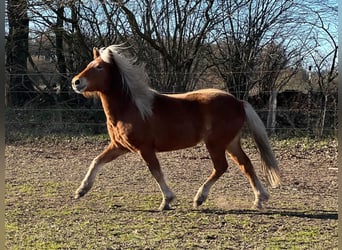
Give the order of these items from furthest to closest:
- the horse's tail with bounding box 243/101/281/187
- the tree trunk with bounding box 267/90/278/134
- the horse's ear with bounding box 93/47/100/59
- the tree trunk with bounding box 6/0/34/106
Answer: the tree trunk with bounding box 6/0/34/106 → the tree trunk with bounding box 267/90/278/134 → the horse's ear with bounding box 93/47/100/59 → the horse's tail with bounding box 243/101/281/187

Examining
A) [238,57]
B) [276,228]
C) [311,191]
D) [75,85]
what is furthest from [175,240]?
[238,57]

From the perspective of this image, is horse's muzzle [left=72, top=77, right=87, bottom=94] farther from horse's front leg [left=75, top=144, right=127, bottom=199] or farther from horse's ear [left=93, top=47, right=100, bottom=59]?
horse's front leg [left=75, top=144, right=127, bottom=199]

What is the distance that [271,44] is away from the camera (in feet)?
35.1

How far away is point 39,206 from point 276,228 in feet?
7.27

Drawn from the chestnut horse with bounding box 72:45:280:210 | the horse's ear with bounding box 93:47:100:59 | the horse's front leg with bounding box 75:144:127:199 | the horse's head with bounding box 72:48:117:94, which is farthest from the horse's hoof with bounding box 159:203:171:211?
the horse's ear with bounding box 93:47:100:59

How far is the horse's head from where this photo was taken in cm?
472

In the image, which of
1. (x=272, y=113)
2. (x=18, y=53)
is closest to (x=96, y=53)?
(x=272, y=113)

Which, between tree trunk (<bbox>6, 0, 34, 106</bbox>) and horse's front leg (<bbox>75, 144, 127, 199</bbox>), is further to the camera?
tree trunk (<bbox>6, 0, 34, 106</bbox>)

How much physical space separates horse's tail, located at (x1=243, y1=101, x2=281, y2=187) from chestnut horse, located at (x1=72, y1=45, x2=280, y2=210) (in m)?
0.01

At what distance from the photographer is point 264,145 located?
495 centimetres

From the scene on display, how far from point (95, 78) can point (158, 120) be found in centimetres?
74

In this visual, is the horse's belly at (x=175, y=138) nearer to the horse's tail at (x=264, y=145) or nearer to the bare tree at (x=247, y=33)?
the horse's tail at (x=264, y=145)

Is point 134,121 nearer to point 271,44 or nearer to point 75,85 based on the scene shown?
point 75,85

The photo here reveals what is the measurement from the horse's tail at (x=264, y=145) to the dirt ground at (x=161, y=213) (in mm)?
255
